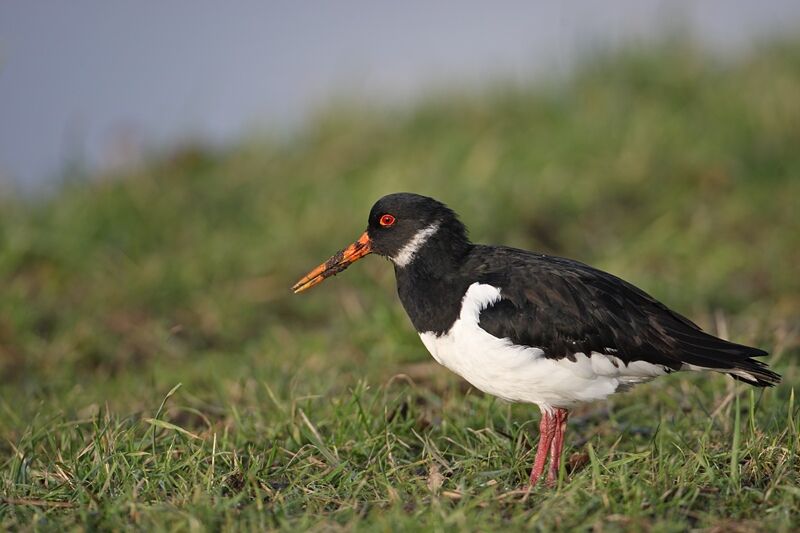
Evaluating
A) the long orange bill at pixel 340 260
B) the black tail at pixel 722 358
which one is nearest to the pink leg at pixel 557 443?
the black tail at pixel 722 358

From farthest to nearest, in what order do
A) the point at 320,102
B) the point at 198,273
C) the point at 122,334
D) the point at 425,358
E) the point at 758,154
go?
the point at 320,102, the point at 758,154, the point at 198,273, the point at 122,334, the point at 425,358

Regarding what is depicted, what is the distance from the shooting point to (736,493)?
4148 mm

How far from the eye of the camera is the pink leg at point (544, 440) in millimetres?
4590

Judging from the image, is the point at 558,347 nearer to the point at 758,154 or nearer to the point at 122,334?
the point at 122,334

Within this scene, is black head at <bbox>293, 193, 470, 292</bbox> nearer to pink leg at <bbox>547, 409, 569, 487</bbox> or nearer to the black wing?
the black wing

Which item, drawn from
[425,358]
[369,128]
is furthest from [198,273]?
[369,128]

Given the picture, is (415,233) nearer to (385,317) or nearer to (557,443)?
(557,443)

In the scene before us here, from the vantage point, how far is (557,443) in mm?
4699

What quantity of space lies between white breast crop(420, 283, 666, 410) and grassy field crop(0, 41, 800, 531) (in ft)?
1.16

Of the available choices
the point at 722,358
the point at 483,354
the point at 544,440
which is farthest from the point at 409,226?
the point at 722,358

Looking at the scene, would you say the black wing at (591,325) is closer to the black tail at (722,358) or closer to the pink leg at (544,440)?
the black tail at (722,358)

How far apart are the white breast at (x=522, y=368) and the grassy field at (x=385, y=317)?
0.35 meters

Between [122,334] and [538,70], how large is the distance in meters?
5.58

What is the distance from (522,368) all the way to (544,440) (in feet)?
1.37
